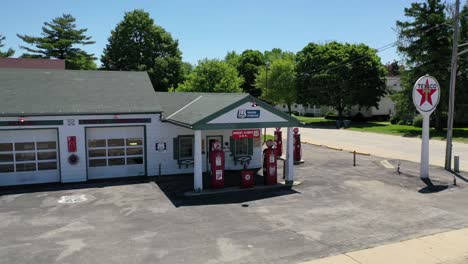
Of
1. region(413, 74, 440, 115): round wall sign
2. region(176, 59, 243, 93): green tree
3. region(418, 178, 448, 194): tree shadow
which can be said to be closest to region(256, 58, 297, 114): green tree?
region(176, 59, 243, 93): green tree

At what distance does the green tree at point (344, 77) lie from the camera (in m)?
53.8

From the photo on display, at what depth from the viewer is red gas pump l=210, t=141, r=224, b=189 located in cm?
1582

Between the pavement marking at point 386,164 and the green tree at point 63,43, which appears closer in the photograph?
the pavement marking at point 386,164

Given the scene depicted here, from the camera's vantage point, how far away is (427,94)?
18.8 metres

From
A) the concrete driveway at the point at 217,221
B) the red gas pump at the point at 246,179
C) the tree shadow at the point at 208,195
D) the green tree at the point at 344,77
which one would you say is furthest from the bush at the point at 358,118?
the red gas pump at the point at 246,179

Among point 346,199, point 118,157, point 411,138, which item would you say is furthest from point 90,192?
point 411,138

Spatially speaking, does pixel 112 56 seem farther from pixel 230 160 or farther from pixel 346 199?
pixel 346 199

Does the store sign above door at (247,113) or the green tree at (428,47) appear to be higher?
the green tree at (428,47)

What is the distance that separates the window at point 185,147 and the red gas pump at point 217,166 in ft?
12.6

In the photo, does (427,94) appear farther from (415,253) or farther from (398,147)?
(398,147)

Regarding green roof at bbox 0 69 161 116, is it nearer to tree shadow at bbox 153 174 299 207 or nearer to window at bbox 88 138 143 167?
window at bbox 88 138 143 167

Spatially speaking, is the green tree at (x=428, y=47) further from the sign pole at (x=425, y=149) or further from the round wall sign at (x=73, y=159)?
the round wall sign at (x=73, y=159)

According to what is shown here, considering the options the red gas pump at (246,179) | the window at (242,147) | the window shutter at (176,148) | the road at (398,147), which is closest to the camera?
the red gas pump at (246,179)

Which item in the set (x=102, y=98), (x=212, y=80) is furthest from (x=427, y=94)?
(x=212, y=80)
